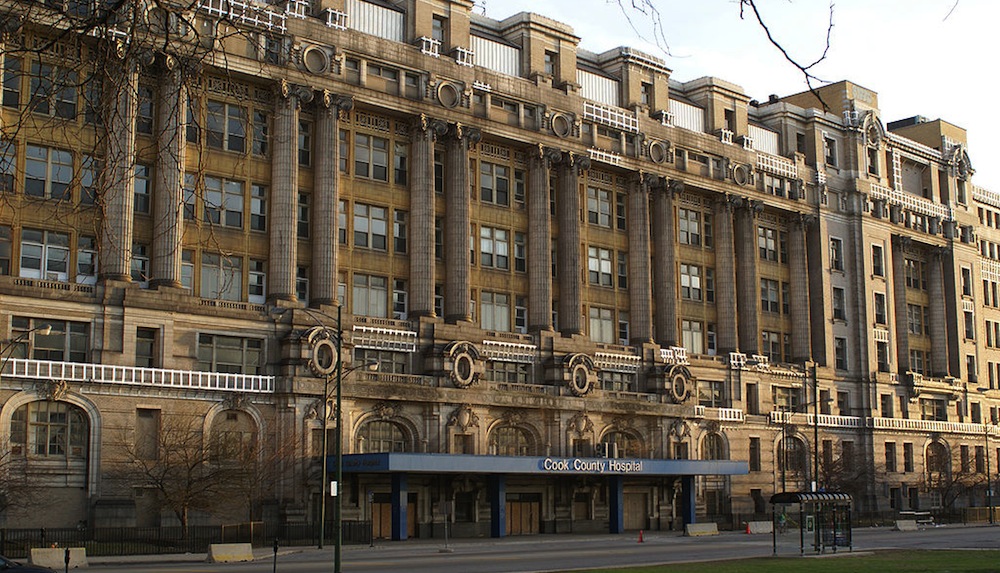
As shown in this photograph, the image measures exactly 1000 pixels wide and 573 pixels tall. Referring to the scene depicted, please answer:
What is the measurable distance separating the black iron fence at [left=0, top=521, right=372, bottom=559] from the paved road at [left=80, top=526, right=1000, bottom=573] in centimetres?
263

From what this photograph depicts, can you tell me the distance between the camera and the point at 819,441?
9475 cm

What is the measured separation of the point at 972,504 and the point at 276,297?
73.4 meters

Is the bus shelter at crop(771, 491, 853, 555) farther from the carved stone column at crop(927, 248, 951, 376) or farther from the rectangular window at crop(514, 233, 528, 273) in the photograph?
the carved stone column at crop(927, 248, 951, 376)

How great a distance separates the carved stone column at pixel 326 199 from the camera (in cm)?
6844

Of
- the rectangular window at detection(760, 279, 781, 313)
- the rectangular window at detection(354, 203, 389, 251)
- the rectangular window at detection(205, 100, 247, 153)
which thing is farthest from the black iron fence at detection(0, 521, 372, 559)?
the rectangular window at detection(760, 279, 781, 313)

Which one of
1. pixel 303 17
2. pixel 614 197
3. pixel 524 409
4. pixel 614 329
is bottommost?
pixel 524 409

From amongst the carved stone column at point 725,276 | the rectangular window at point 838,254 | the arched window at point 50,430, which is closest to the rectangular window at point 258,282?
the arched window at point 50,430

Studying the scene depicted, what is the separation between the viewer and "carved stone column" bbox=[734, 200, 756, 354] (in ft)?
300

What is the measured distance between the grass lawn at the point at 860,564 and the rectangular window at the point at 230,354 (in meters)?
30.6

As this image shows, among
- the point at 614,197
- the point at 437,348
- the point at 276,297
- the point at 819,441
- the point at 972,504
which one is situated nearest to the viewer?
the point at 276,297

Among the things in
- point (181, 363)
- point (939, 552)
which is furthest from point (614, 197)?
point (939, 552)

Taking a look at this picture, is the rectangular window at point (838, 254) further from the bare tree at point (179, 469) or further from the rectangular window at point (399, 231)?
the bare tree at point (179, 469)

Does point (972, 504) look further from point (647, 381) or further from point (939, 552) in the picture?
point (939, 552)

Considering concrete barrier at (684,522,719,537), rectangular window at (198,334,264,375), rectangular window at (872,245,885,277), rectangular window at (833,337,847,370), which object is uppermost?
rectangular window at (872,245,885,277)
